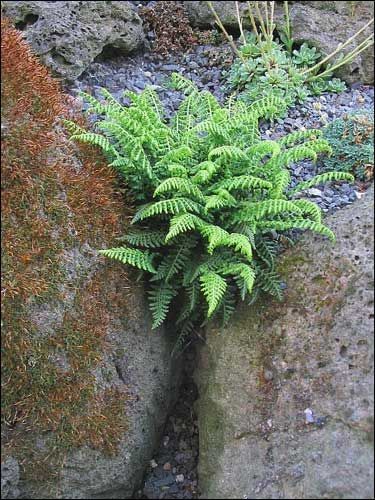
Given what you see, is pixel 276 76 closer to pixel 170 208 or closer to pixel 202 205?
pixel 202 205

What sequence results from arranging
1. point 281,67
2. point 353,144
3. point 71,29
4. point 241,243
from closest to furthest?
point 241,243
point 353,144
point 71,29
point 281,67

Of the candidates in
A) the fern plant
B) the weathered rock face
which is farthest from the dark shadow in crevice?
the weathered rock face

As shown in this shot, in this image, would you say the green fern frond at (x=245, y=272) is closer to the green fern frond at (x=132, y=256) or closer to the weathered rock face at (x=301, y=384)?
the weathered rock face at (x=301, y=384)

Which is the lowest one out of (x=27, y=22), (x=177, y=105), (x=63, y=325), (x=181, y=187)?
(x=63, y=325)

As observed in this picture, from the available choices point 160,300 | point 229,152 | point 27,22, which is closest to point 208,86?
point 27,22

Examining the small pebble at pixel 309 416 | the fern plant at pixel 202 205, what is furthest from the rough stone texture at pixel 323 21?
the small pebble at pixel 309 416

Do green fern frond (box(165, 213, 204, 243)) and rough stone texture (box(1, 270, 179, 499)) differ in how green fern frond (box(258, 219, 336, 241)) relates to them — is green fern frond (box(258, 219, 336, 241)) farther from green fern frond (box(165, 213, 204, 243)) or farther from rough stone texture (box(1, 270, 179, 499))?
rough stone texture (box(1, 270, 179, 499))
